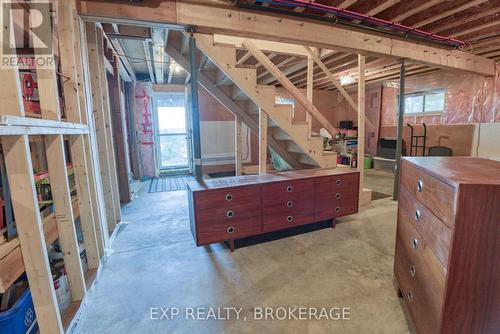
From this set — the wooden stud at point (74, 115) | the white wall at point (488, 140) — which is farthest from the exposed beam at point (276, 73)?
the white wall at point (488, 140)

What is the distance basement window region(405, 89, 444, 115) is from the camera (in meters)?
5.70

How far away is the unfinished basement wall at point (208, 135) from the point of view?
5.64m

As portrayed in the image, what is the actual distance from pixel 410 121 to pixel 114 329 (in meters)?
7.55

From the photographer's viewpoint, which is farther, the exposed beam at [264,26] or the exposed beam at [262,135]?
the exposed beam at [262,135]

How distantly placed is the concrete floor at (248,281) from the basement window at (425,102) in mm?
4746

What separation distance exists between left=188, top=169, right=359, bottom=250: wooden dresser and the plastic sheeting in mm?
4327

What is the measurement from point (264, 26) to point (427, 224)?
2.29 metres

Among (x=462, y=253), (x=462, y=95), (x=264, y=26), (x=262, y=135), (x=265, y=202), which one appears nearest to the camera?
(x=462, y=253)

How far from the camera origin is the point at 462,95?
5137 millimetres

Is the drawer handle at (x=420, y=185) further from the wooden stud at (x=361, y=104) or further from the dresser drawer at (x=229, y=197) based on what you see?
the wooden stud at (x=361, y=104)

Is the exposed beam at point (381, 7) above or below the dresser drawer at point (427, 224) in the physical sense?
above

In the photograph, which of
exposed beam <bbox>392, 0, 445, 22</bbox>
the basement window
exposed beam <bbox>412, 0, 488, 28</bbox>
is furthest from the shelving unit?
the basement window

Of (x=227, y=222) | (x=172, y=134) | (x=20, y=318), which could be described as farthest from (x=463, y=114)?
(x=20, y=318)

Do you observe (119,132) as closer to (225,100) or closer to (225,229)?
(225,100)
